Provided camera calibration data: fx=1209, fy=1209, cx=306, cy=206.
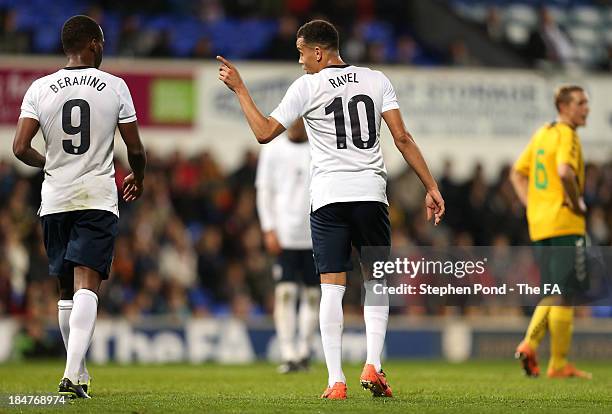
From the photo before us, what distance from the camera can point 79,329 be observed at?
7289mm

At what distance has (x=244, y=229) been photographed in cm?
1731

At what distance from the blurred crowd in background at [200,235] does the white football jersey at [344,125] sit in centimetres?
832

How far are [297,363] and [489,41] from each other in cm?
1199

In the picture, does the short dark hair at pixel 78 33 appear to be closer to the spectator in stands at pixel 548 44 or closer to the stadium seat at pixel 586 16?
the spectator in stands at pixel 548 44

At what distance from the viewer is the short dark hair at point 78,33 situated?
24.5 ft

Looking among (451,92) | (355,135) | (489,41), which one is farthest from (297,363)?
(489,41)

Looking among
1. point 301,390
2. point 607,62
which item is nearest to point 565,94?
point 301,390

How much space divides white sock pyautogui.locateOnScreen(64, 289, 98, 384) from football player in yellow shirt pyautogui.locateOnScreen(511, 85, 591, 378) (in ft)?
13.7

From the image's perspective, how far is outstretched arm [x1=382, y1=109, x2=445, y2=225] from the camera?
742 centimetres

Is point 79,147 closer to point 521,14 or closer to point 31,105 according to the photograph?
point 31,105

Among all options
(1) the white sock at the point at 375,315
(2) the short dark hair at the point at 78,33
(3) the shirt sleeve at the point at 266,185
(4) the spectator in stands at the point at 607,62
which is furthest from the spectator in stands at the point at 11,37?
(1) the white sock at the point at 375,315

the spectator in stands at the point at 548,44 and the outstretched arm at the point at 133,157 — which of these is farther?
the spectator in stands at the point at 548,44

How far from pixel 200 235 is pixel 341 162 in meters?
10.1

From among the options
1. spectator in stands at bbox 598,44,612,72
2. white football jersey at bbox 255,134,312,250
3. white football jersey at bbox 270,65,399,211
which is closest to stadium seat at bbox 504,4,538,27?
spectator in stands at bbox 598,44,612,72
